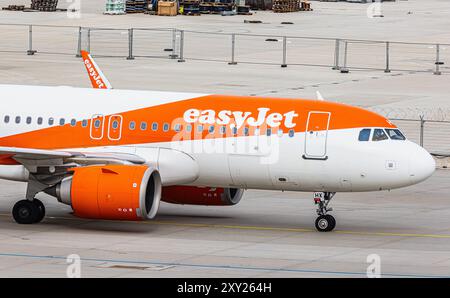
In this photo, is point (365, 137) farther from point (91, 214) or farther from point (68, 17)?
point (68, 17)

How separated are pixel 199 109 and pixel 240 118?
1191 mm

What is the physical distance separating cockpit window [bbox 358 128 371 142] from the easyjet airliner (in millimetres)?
26

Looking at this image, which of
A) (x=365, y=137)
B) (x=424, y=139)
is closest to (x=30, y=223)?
(x=365, y=137)

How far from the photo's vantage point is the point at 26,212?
115ft

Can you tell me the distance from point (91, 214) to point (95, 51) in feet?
156

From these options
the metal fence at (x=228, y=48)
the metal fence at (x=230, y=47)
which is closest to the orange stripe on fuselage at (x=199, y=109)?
the metal fence at (x=230, y=47)

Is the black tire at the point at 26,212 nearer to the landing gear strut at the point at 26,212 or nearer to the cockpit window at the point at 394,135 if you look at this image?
the landing gear strut at the point at 26,212

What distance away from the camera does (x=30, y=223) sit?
115 feet

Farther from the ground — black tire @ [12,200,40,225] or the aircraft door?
the aircraft door

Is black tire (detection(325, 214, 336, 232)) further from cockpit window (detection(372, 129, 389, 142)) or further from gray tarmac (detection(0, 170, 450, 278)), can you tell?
cockpit window (detection(372, 129, 389, 142))

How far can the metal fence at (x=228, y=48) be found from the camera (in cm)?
7819

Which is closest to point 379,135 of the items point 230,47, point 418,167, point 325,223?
point 418,167

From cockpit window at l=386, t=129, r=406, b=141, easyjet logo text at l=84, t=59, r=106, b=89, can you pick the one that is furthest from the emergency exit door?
easyjet logo text at l=84, t=59, r=106, b=89

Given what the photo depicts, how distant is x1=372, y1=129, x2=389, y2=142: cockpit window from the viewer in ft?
111
